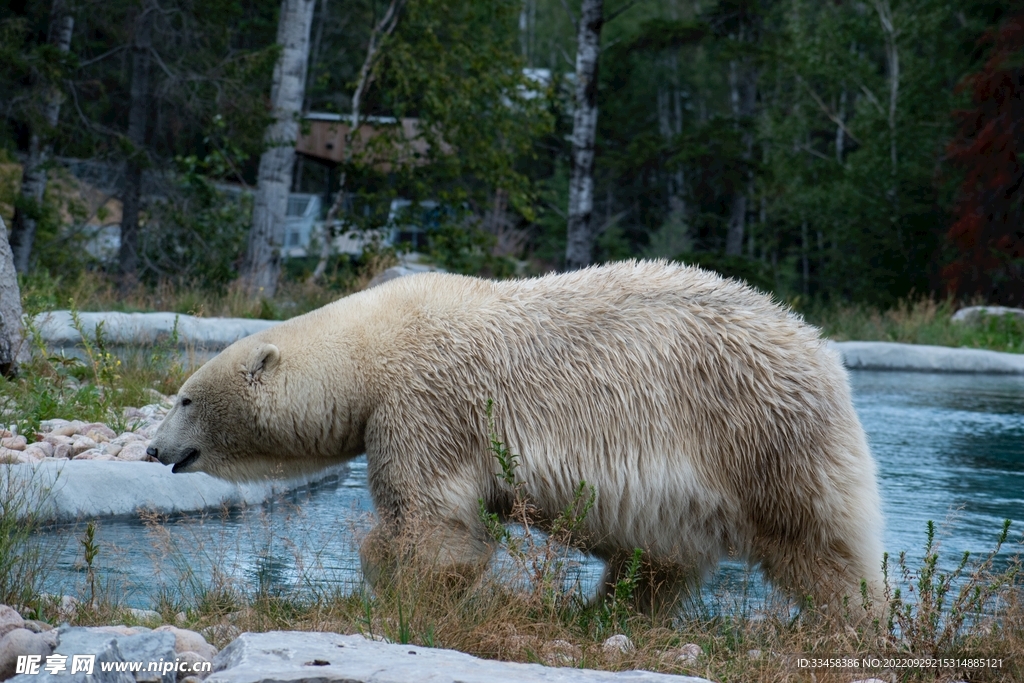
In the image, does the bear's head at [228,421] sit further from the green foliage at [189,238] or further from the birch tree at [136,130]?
the birch tree at [136,130]

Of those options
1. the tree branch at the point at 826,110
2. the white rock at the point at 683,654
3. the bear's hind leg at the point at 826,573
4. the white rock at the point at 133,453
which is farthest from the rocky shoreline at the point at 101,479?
the tree branch at the point at 826,110

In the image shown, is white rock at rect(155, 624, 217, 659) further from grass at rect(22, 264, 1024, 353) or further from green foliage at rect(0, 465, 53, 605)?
grass at rect(22, 264, 1024, 353)

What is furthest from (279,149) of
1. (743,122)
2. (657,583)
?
(743,122)

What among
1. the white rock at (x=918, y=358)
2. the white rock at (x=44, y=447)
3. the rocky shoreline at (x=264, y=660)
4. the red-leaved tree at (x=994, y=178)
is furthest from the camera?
the red-leaved tree at (x=994, y=178)

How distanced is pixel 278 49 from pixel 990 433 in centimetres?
949

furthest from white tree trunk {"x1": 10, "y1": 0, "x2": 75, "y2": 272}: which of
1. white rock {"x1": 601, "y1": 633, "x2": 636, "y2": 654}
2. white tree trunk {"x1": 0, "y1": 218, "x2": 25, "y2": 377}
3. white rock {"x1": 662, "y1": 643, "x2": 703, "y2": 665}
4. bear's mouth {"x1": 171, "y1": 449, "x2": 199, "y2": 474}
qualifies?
white rock {"x1": 662, "y1": 643, "x2": 703, "y2": 665}

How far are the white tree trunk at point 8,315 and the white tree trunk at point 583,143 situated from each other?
8.11m

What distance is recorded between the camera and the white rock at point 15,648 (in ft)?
8.35

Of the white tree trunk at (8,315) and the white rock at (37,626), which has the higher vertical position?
the white tree trunk at (8,315)

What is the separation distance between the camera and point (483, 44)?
1471 cm

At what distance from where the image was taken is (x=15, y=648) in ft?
8.38

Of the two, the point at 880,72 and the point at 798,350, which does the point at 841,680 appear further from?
the point at 880,72

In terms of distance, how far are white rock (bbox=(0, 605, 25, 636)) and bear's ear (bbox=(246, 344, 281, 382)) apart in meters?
1.30

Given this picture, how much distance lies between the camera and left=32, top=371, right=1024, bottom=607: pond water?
12.5 ft
